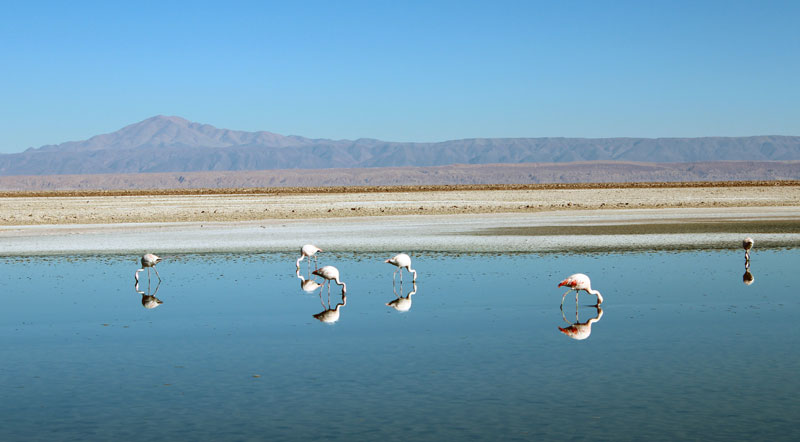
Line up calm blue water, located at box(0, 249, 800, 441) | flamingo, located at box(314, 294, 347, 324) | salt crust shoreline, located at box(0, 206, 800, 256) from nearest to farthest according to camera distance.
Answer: calm blue water, located at box(0, 249, 800, 441), flamingo, located at box(314, 294, 347, 324), salt crust shoreline, located at box(0, 206, 800, 256)

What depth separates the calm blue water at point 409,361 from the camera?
8914 mm

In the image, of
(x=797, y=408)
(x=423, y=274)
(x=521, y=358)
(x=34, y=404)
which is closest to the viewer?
(x=797, y=408)

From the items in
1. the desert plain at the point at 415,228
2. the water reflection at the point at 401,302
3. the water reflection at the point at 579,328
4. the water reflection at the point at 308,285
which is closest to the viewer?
the water reflection at the point at 579,328

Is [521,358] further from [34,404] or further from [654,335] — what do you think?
[34,404]

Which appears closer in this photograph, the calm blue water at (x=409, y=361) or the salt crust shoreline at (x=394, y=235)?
the calm blue water at (x=409, y=361)

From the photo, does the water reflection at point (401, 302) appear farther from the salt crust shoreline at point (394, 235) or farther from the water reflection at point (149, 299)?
the salt crust shoreline at point (394, 235)

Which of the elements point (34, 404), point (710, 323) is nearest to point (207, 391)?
point (34, 404)

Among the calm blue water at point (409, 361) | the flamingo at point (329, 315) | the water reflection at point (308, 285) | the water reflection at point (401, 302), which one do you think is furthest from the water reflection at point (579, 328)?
the water reflection at point (308, 285)

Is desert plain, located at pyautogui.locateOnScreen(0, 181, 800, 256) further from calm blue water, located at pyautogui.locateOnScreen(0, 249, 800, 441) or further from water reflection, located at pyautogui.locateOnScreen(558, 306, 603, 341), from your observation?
water reflection, located at pyautogui.locateOnScreen(558, 306, 603, 341)

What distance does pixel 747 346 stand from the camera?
Result: 11977mm

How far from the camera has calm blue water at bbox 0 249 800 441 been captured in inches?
351

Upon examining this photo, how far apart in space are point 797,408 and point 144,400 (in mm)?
6386

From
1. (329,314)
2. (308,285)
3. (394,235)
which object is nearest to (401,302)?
(329,314)

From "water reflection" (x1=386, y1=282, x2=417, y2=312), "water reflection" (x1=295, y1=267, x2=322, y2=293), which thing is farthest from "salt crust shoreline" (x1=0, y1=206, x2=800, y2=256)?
"water reflection" (x1=386, y1=282, x2=417, y2=312)
